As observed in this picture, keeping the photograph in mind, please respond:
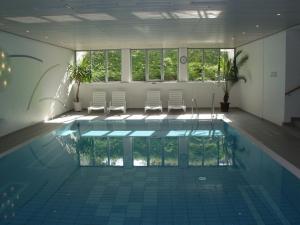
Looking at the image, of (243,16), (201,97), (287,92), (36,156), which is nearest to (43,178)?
(36,156)

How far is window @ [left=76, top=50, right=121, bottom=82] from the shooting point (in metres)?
16.7

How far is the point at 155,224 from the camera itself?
172 inches

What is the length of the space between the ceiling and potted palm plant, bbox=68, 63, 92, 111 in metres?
4.79

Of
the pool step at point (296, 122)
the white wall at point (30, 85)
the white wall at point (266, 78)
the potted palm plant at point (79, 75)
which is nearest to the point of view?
the pool step at point (296, 122)

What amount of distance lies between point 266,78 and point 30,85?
26.7 feet

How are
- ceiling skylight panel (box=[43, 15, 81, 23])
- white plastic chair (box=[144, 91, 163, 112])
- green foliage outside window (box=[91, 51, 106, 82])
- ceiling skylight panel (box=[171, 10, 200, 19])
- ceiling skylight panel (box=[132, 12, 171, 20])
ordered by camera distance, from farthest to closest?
1. green foliage outside window (box=[91, 51, 106, 82])
2. white plastic chair (box=[144, 91, 163, 112])
3. ceiling skylight panel (box=[43, 15, 81, 23])
4. ceiling skylight panel (box=[132, 12, 171, 20])
5. ceiling skylight panel (box=[171, 10, 200, 19])

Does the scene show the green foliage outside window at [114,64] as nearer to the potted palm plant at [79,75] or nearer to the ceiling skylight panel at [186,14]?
the potted palm plant at [79,75]

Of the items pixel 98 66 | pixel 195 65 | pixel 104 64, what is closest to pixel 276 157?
pixel 195 65

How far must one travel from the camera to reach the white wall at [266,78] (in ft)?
34.0

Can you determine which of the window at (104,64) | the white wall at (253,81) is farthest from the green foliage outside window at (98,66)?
the white wall at (253,81)

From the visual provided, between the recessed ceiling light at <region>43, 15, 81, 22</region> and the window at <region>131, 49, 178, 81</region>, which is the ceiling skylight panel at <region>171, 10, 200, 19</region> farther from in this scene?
the window at <region>131, 49, 178, 81</region>

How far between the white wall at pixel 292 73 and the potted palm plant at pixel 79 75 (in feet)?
29.4

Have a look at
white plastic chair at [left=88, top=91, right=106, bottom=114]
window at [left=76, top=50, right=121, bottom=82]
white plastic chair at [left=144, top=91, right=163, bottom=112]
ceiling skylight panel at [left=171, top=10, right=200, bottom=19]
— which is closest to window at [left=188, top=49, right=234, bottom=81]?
white plastic chair at [left=144, top=91, right=163, bottom=112]

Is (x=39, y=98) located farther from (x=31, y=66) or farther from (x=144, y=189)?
(x=144, y=189)
